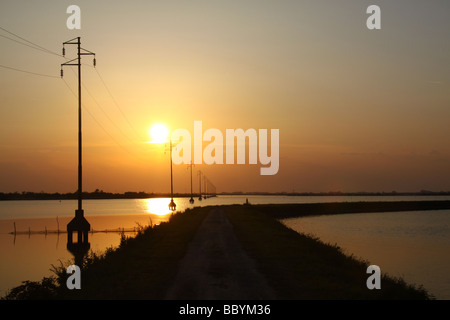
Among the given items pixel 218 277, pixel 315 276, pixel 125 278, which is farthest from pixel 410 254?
pixel 125 278

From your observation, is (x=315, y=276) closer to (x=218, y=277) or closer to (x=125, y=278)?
(x=218, y=277)

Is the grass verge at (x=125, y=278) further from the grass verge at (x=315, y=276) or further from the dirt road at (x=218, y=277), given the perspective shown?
the grass verge at (x=315, y=276)

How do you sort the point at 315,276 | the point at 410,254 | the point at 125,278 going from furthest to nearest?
the point at 410,254 → the point at 315,276 → the point at 125,278

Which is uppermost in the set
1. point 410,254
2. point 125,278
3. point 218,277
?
point 218,277

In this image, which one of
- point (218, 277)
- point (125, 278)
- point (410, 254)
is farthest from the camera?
point (410, 254)

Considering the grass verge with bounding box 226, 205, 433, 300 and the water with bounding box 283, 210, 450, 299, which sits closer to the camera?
the grass verge with bounding box 226, 205, 433, 300

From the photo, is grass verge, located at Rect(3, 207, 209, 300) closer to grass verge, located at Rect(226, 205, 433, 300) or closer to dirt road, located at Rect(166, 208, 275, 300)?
dirt road, located at Rect(166, 208, 275, 300)

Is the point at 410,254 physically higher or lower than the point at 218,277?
lower

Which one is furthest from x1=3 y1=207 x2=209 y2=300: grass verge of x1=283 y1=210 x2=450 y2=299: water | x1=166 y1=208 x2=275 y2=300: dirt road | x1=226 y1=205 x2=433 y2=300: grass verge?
x1=283 y1=210 x2=450 y2=299: water

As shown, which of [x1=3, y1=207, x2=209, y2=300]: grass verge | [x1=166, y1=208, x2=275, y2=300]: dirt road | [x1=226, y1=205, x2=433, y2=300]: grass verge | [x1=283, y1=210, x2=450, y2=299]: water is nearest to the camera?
[x1=166, y1=208, x2=275, y2=300]: dirt road

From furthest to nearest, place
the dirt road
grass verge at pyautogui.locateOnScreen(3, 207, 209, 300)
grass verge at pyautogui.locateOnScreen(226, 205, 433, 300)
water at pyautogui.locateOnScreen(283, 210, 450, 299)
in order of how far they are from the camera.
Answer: water at pyautogui.locateOnScreen(283, 210, 450, 299)
grass verge at pyautogui.locateOnScreen(3, 207, 209, 300)
grass verge at pyautogui.locateOnScreen(226, 205, 433, 300)
the dirt road

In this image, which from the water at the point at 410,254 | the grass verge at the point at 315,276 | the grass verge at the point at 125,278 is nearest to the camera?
the grass verge at the point at 315,276

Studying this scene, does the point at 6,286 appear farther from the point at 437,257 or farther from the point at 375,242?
the point at 375,242

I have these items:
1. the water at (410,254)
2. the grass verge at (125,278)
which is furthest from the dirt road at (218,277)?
the water at (410,254)
